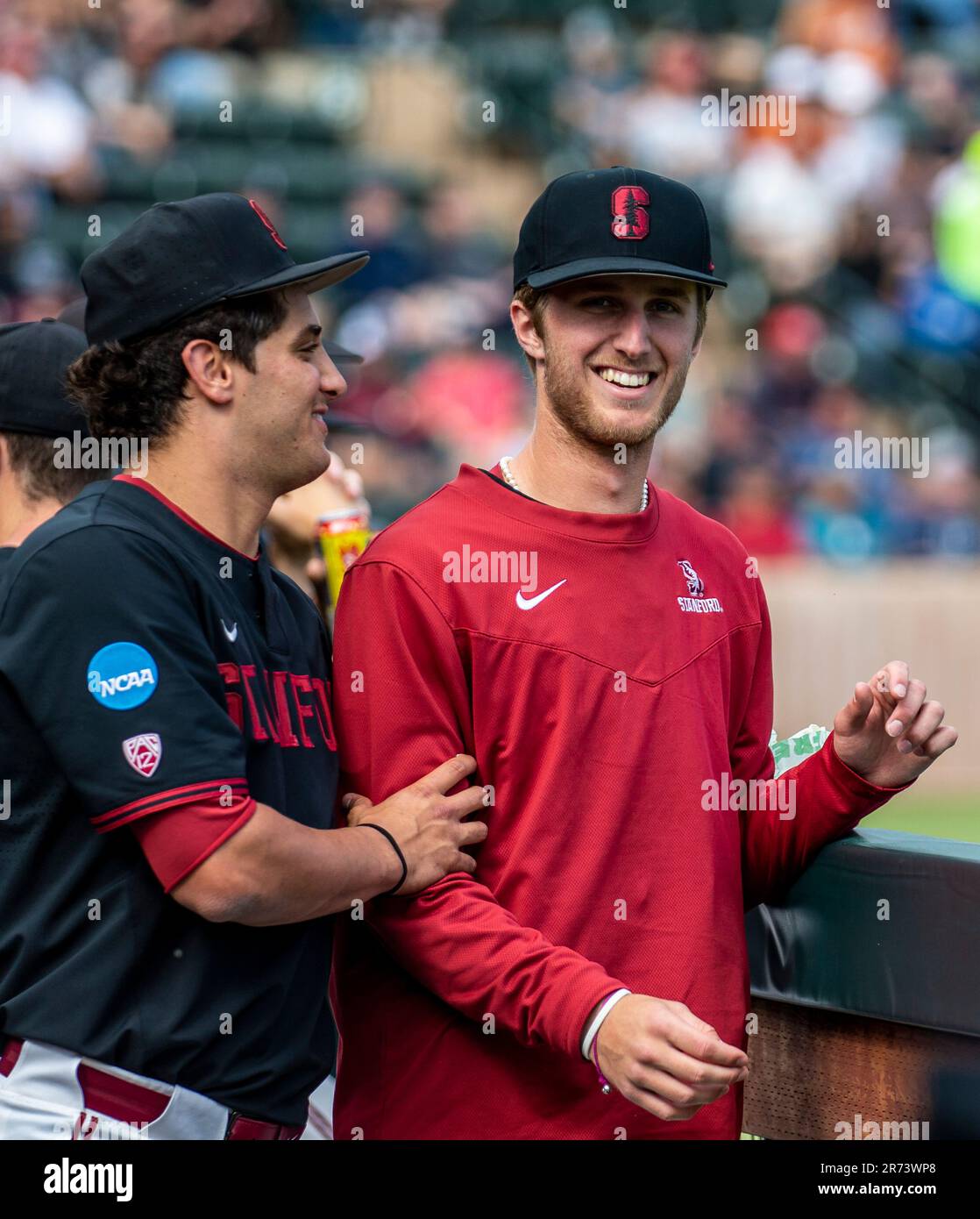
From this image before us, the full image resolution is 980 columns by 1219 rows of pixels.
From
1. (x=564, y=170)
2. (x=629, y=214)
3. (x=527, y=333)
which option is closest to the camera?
(x=629, y=214)

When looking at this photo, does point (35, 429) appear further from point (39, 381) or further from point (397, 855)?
point (397, 855)

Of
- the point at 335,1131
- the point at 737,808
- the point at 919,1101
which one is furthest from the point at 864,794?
the point at 335,1131

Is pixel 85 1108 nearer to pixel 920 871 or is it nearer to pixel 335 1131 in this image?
pixel 335 1131

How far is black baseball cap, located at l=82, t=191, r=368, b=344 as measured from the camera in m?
2.63

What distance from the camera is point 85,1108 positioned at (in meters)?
2.43

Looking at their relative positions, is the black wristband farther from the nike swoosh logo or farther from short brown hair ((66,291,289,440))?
short brown hair ((66,291,289,440))

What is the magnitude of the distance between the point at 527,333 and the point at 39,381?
96 centimetres

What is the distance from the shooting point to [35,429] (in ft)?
10.6

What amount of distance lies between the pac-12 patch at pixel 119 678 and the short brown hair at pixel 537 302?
3.05 ft

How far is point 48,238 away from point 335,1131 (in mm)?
9709

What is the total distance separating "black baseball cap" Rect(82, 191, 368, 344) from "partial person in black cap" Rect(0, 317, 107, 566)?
53 centimetres

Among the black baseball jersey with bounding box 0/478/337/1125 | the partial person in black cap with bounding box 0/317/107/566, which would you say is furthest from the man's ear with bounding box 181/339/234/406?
the partial person in black cap with bounding box 0/317/107/566

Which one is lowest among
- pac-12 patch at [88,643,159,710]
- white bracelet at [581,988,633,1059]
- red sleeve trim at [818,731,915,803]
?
white bracelet at [581,988,633,1059]

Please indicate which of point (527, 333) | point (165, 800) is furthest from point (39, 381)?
point (165, 800)
